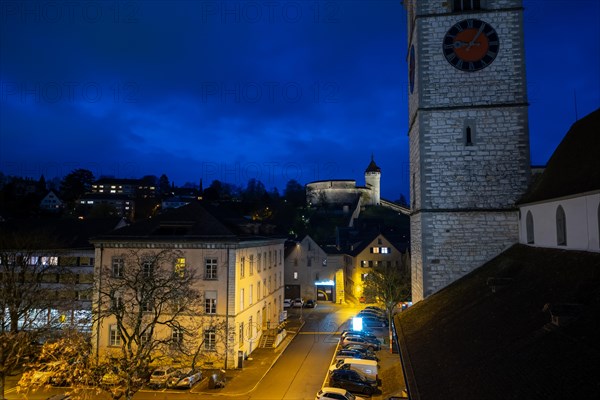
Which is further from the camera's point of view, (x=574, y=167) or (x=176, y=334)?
(x=176, y=334)

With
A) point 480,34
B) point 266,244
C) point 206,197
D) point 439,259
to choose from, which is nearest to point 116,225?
point 266,244

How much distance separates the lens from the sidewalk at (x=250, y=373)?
24.3 meters

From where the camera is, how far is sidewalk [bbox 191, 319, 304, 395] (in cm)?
2428

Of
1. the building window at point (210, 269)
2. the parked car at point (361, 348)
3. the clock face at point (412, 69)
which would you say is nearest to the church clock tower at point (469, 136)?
the clock face at point (412, 69)

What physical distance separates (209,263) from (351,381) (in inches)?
484

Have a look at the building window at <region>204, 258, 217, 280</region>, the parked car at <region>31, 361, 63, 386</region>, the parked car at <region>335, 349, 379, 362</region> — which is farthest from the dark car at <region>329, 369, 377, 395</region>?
the parked car at <region>31, 361, 63, 386</region>

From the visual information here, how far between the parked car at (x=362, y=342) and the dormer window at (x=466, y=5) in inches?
906

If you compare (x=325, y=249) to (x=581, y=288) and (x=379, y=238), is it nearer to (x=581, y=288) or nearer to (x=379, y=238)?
(x=379, y=238)

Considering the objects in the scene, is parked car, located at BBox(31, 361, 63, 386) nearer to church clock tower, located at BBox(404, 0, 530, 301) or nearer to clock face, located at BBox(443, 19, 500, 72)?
church clock tower, located at BBox(404, 0, 530, 301)

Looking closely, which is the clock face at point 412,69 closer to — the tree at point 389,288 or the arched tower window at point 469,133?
the arched tower window at point 469,133

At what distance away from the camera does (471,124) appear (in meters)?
17.4

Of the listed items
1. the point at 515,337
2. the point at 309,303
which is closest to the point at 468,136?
the point at 515,337

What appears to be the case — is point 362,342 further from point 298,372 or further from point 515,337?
point 515,337

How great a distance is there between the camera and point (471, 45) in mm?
17703
